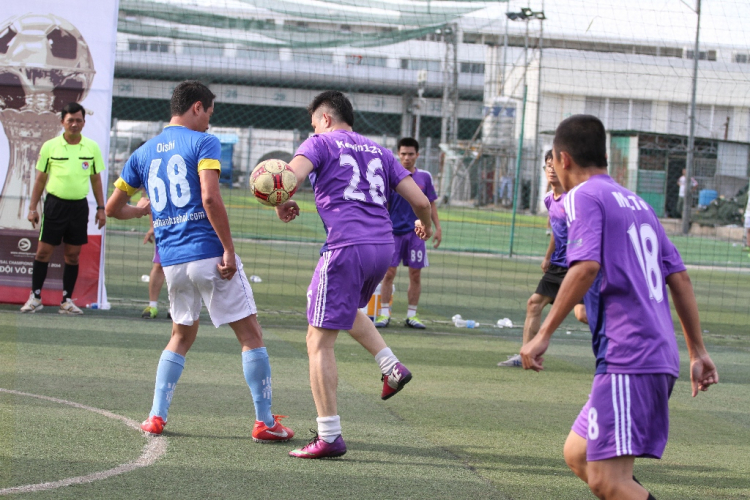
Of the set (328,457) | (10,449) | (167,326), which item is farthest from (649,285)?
(167,326)

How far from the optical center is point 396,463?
15.2ft

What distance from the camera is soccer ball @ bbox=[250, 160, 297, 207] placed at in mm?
4531

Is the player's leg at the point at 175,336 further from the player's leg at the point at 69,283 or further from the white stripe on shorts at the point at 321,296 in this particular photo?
the player's leg at the point at 69,283

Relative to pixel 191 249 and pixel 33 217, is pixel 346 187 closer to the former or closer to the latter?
pixel 191 249

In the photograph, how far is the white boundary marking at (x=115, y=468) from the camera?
12.7 ft

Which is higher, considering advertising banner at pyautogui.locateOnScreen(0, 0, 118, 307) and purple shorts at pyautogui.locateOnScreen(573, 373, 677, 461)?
advertising banner at pyautogui.locateOnScreen(0, 0, 118, 307)

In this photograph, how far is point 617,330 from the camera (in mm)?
3188

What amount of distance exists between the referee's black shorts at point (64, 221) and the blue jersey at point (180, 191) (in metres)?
4.33

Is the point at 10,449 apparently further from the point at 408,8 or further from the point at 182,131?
the point at 408,8

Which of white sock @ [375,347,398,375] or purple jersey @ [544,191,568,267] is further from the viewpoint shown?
purple jersey @ [544,191,568,267]

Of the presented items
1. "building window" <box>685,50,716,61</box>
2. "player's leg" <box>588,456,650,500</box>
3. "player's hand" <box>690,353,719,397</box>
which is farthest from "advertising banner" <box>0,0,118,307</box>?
"building window" <box>685,50,716,61</box>

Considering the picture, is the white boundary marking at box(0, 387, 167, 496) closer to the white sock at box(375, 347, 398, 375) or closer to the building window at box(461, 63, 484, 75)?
the white sock at box(375, 347, 398, 375)

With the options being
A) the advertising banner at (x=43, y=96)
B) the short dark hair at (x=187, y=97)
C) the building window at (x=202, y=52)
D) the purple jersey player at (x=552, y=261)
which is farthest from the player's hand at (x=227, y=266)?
the building window at (x=202, y=52)

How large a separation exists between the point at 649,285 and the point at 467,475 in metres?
1.72
